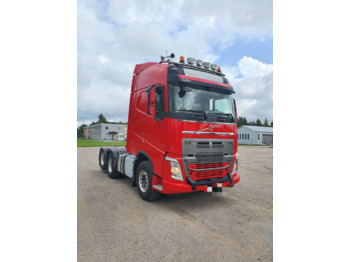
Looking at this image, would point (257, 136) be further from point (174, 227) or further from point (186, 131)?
point (174, 227)

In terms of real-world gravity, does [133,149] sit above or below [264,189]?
above

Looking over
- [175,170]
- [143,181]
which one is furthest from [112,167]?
[175,170]

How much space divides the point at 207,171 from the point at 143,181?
1.61 metres

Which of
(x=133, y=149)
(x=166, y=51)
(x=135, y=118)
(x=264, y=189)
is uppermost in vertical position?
(x=166, y=51)

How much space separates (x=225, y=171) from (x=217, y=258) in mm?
2169

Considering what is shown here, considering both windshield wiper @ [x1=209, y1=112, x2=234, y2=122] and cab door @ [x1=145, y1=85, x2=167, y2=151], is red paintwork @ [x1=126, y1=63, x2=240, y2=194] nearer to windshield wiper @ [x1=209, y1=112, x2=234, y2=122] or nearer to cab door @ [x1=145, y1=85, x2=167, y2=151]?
cab door @ [x1=145, y1=85, x2=167, y2=151]

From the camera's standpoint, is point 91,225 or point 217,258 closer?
point 217,258

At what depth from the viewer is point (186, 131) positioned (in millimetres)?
4113

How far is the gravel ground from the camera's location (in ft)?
8.93

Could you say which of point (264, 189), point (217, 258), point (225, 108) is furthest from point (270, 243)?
point (264, 189)

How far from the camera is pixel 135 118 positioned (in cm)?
560

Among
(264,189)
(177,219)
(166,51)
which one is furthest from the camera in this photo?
(264,189)

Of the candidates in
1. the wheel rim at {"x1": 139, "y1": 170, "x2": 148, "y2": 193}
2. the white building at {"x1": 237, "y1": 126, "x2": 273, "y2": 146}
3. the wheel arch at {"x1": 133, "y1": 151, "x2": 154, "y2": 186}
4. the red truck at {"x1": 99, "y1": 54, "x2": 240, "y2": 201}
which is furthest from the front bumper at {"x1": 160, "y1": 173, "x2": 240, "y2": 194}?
the white building at {"x1": 237, "y1": 126, "x2": 273, "y2": 146}

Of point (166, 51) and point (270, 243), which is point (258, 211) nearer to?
point (270, 243)
